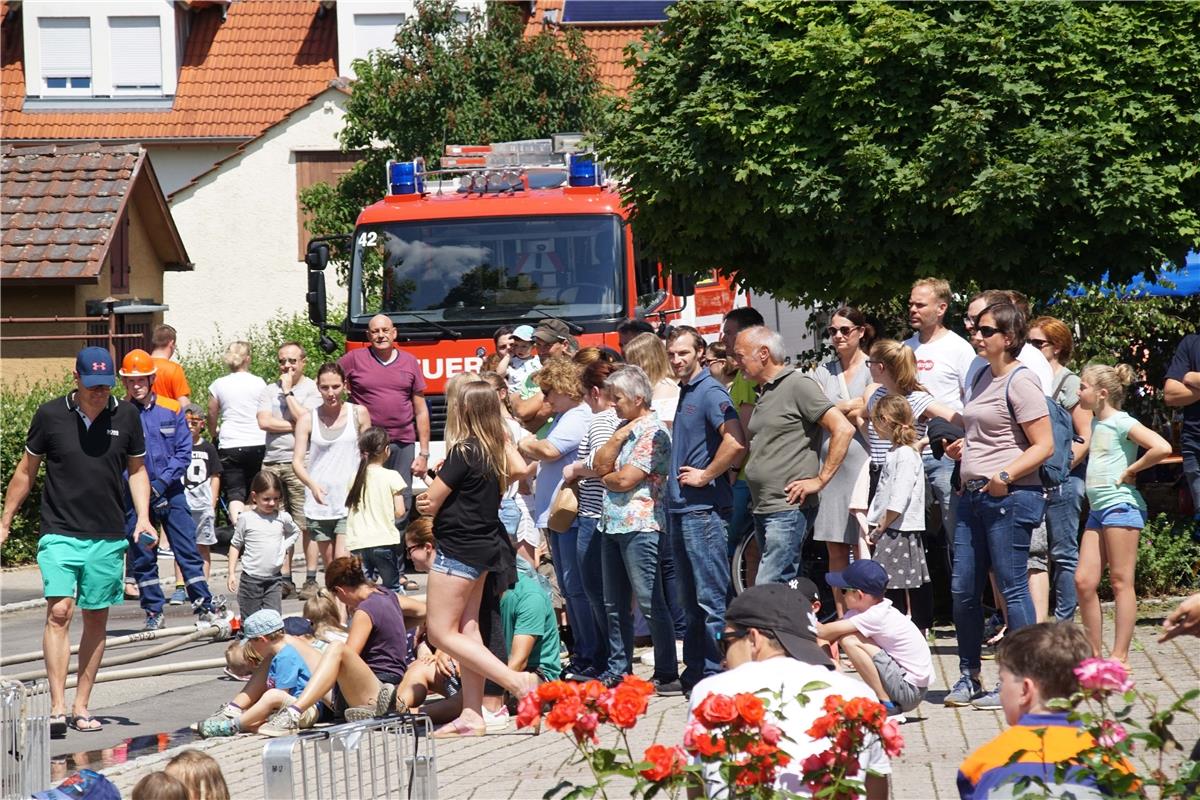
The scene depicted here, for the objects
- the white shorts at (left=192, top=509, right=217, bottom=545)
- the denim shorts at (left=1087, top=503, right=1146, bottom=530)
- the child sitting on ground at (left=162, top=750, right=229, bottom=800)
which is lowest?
the white shorts at (left=192, top=509, right=217, bottom=545)

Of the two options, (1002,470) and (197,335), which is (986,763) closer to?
(1002,470)

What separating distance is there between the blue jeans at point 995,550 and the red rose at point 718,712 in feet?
12.4

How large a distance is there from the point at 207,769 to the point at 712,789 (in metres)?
1.58

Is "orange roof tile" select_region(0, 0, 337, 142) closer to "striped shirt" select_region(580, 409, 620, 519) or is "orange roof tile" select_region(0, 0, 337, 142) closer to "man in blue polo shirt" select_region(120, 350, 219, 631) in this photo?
"man in blue polo shirt" select_region(120, 350, 219, 631)

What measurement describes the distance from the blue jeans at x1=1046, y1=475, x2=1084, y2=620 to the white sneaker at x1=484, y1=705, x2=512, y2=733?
2997 millimetres

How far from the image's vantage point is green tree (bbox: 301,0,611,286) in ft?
77.8

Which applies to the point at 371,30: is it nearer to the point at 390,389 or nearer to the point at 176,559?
the point at 390,389

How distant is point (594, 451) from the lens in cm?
848

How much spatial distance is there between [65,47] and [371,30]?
6.60 m

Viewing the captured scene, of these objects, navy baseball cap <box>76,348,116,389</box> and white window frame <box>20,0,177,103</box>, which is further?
white window frame <box>20,0,177,103</box>

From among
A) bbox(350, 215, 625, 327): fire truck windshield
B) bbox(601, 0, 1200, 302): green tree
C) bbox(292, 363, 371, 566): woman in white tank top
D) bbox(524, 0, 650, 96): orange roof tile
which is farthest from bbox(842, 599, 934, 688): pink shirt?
bbox(524, 0, 650, 96): orange roof tile

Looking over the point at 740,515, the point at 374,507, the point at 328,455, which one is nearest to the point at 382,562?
the point at 374,507

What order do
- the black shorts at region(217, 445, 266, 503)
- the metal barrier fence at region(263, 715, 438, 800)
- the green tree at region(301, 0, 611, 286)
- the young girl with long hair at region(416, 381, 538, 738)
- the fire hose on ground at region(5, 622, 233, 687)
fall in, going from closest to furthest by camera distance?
the metal barrier fence at region(263, 715, 438, 800), the young girl with long hair at region(416, 381, 538, 738), the fire hose on ground at region(5, 622, 233, 687), the black shorts at region(217, 445, 266, 503), the green tree at region(301, 0, 611, 286)

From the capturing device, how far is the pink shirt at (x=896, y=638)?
6.98 m
